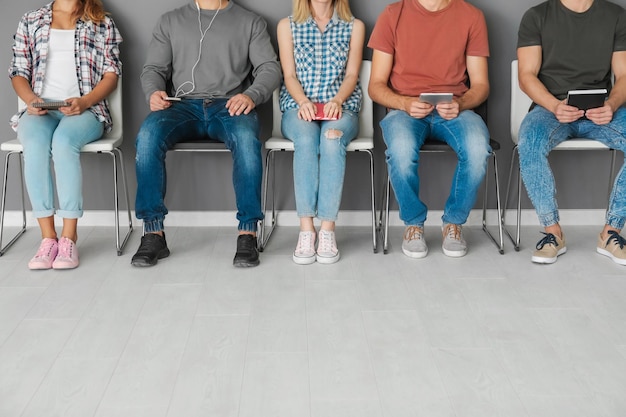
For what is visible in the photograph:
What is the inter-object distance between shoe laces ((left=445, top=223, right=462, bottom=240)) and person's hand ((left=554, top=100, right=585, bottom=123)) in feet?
2.12

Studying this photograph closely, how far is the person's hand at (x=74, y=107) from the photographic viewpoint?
3.33 meters

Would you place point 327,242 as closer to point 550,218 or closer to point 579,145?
point 550,218

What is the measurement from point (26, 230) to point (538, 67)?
2.59m

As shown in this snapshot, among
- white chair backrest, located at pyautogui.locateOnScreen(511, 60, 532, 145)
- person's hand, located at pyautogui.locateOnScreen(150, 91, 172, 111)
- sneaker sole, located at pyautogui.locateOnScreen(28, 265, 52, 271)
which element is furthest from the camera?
white chair backrest, located at pyautogui.locateOnScreen(511, 60, 532, 145)

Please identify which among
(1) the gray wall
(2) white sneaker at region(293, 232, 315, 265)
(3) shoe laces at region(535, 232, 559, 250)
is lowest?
(2) white sneaker at region(293, 232, 315, 265)

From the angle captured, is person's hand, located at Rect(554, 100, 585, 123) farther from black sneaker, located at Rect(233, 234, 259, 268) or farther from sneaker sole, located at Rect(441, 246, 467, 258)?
black sneaker, located at Rect(233, 234, 259, 268)

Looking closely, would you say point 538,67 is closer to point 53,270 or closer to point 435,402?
point 435,402

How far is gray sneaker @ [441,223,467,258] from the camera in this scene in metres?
3.35

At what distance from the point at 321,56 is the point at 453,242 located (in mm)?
1051

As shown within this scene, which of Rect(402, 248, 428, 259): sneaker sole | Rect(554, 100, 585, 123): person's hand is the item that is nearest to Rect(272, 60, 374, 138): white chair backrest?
Rect(402, 248, 428, 259): sneaker sole

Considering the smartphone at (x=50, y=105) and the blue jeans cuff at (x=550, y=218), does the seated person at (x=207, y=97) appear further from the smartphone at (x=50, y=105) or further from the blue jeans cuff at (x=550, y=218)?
the blue jeans cuff at (x=550, y=218)

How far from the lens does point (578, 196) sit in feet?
12.7

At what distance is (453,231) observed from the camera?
340 centimetres

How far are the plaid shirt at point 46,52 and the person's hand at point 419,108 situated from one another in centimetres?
138
